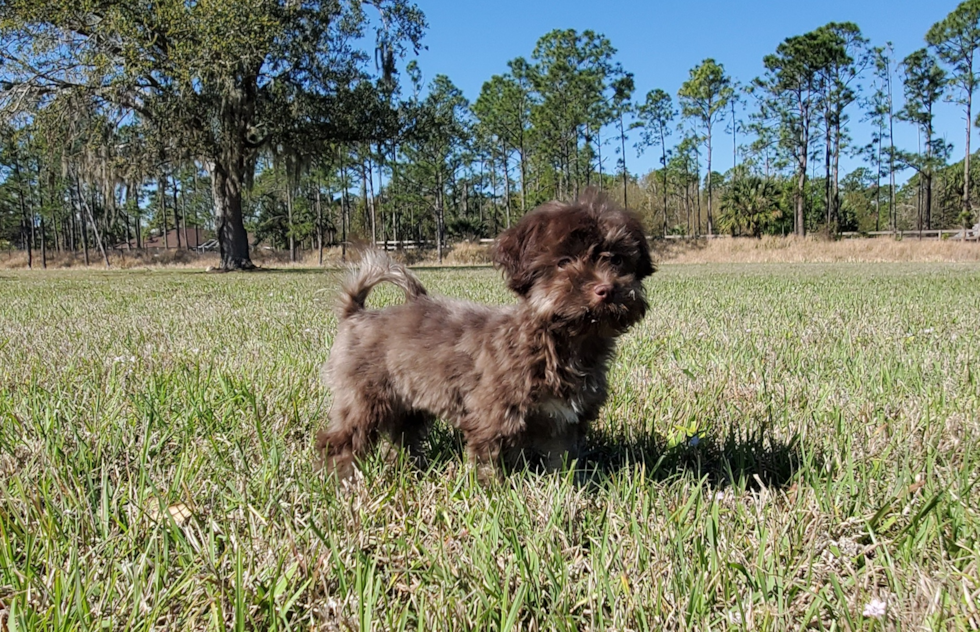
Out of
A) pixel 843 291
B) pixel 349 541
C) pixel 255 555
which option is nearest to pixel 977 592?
pixel 349 541

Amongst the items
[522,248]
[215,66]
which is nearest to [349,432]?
[522,248]

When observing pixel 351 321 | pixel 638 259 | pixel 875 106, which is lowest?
pixel 351 321

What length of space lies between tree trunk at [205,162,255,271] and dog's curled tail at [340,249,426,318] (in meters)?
24.6

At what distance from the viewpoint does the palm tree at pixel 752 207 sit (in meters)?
48.2

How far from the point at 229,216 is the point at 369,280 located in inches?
1027

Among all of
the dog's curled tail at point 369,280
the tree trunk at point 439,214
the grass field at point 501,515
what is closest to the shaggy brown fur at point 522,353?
the grass field at point 501,515

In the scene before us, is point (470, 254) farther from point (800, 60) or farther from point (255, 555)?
point (255, 555)

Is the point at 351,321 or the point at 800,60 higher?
the point at 800,60

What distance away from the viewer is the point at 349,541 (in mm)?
2090

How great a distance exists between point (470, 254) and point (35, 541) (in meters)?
40.6

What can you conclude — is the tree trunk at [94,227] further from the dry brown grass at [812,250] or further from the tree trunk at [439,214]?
the dry brown grass at [812,250]

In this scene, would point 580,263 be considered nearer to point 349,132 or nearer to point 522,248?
point 522,248

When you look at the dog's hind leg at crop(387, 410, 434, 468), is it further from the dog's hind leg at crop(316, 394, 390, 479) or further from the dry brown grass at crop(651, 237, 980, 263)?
the dry brown grass at crop(651, 237, 980, 263)

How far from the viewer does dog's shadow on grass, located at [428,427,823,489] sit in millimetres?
2705
